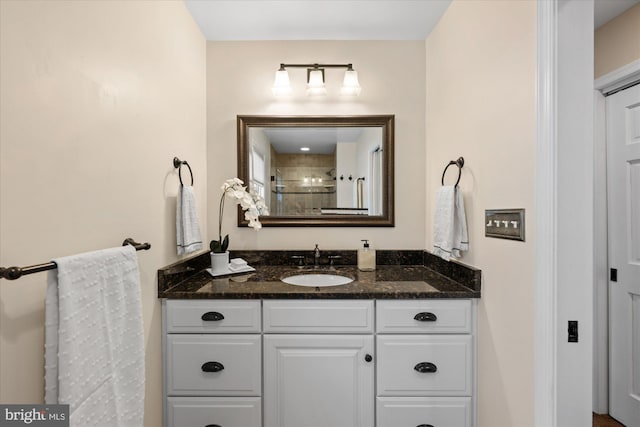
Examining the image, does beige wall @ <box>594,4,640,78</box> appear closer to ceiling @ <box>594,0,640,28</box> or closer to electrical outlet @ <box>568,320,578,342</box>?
ceiling @ <box>594,0,640,28</box>

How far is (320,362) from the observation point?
5.08ft

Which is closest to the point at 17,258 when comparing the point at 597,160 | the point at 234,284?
the point at 234,284

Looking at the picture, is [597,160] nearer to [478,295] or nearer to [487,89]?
[487,89]

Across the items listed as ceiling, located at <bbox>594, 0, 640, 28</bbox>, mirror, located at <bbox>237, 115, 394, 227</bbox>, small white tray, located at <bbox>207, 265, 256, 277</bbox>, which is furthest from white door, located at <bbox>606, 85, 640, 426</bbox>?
small white tray, located at <bbox>207, 265, 256, 277</bbox>

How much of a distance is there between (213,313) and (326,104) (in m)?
1.50

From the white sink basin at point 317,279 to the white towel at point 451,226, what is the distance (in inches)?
21.9

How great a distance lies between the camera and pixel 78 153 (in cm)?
101

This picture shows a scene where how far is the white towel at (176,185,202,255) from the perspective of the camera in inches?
65.0

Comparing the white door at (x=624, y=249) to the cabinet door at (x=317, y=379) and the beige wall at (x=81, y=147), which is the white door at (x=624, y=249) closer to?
the cabinet door at (x=317, y=379)

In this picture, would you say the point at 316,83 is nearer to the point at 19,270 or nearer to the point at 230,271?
the point at 230,271

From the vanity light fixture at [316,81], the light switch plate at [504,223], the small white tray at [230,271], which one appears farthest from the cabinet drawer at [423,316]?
the vanity light fixture at [316,81]

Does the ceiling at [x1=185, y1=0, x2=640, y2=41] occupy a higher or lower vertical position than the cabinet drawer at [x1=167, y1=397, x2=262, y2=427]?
higher

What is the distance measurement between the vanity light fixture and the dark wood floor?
8.30 feet

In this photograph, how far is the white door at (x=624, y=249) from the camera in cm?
184
